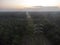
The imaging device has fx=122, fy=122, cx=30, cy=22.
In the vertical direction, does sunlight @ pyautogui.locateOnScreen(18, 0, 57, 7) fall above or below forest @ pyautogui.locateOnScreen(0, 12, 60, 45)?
above

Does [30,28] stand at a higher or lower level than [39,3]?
lower

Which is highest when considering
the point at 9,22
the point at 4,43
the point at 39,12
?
the point at 39,12

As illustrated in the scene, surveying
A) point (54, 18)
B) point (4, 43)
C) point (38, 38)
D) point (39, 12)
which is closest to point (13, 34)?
point (4, 43)

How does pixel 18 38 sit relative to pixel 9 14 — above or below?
below

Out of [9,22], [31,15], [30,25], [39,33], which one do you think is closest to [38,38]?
[39,33]

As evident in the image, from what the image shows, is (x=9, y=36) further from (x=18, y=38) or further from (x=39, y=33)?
(x=39, y=33)

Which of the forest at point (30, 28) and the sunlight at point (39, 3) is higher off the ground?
the sunlight at point (39, 3)
